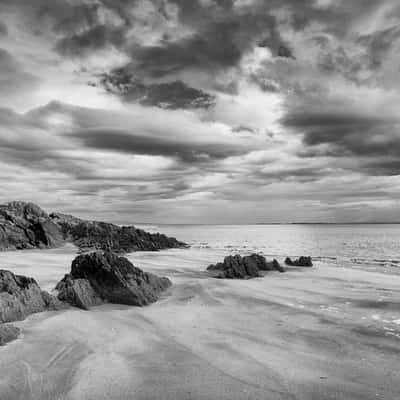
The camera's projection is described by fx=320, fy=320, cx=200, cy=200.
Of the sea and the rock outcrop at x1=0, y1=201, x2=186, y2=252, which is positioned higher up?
the rock outcrop at x1=0, y1=201, x2=186, y2=252

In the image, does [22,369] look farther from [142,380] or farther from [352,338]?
[352,338]

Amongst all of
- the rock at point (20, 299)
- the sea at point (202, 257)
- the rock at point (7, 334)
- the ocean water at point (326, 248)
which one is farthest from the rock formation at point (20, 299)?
the ocean water at point (326, 248)

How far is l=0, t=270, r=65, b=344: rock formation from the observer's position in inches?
345

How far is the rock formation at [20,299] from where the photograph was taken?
28.8 ft

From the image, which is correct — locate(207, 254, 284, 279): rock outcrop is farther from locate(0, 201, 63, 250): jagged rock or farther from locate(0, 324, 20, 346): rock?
locate(0, 201, 63, 250): jagged rock

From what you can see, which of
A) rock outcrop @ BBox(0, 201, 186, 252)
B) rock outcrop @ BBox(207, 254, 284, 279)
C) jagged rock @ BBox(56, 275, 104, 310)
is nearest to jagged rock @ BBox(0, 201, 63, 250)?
rock outcrop @ BBox(0, 201, 186, 252)

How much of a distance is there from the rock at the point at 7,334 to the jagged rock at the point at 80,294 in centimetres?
280

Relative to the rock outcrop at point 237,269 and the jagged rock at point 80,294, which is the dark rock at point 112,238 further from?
the jagged rock at point 80,294

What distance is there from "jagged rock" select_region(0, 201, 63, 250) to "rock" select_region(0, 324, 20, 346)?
31.0m

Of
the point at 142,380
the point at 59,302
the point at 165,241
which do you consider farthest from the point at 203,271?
the point at 165,241

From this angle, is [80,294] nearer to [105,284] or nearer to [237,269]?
[105,284]

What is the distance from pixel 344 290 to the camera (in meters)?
13.9

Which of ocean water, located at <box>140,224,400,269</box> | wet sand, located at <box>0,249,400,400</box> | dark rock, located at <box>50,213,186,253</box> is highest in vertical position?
dark rock, located at <box>50,213,186,253</box>

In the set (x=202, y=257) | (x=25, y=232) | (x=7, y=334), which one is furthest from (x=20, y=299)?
(x=25, y=232)
